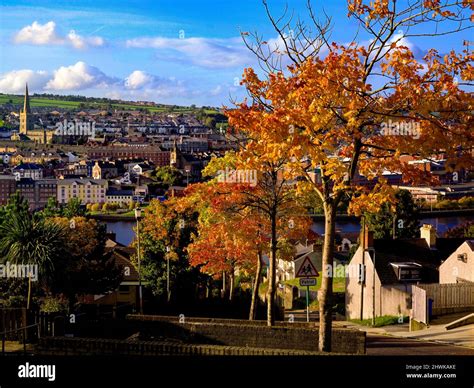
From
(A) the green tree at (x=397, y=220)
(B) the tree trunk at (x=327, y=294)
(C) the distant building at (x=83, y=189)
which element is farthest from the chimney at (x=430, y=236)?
(C) the distant building at (x=83, y=189)

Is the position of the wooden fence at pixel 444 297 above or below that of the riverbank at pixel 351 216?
below

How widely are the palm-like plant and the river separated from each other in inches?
2462

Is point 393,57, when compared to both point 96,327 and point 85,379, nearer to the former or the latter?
point 85,379

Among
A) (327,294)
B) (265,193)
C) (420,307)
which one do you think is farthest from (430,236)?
(327,294)

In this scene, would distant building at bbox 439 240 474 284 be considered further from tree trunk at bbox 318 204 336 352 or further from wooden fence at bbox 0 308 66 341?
tree trunk at bbox 318 204 336 352

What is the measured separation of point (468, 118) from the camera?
9477 millimetres

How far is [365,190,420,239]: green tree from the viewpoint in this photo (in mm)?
45500

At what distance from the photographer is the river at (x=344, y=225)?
84850 mm

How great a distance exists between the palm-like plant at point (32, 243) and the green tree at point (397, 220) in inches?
1169

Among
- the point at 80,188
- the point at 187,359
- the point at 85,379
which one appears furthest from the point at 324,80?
the point at 80,188

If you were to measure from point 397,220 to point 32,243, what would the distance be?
32.6 meters

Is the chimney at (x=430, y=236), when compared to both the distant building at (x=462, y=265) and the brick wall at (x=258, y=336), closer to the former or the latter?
the distant building at (x=462, y=265)

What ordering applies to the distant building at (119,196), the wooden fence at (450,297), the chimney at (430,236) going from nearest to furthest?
the wooden fence at (450,297), the chimney at (430,236), the distant building at (119,196)

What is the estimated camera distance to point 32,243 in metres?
16.5
